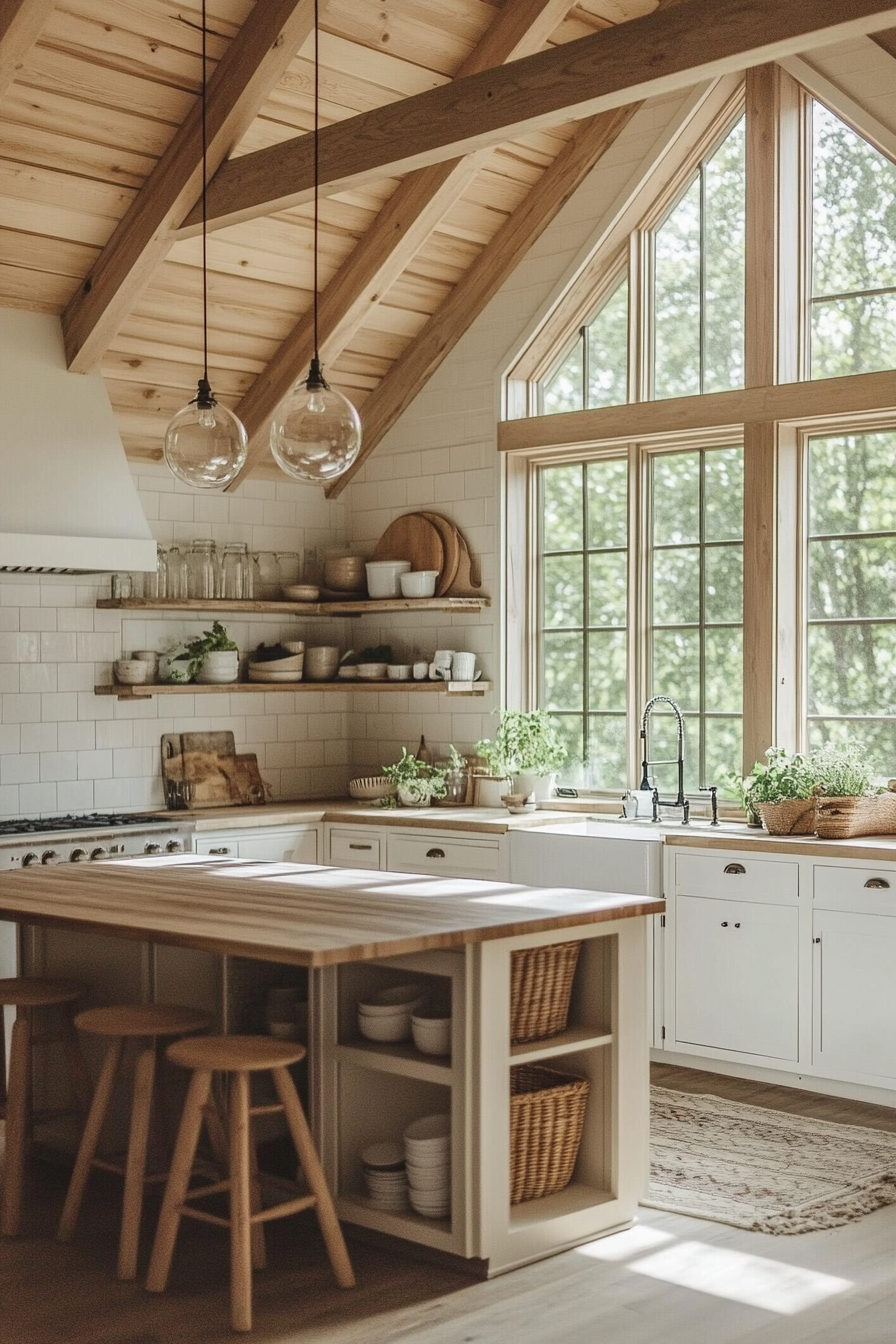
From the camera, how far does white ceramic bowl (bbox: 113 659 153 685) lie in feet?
23.4

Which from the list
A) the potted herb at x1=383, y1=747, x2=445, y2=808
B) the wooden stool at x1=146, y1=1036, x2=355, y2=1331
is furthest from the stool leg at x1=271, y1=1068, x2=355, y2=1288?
the potted herb at x1=383, y1=747, x2=445, y2=808

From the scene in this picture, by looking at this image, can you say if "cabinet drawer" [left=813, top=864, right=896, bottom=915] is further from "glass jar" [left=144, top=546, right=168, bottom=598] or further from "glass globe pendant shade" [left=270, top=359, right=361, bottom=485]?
"glass jar" [left=144, top=546, right=168, bottom=598]

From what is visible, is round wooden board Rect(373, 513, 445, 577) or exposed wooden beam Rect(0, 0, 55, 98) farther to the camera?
round wooden board Rect(373, 513, 445, 577)

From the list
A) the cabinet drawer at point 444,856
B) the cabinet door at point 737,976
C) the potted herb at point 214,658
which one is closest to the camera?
the cabinet door at point 737,976

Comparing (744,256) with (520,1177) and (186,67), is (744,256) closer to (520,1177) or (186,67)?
(186,67)

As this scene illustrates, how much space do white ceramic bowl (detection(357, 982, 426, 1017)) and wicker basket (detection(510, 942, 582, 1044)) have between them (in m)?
0.28

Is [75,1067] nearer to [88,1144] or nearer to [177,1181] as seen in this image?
[88,1144]

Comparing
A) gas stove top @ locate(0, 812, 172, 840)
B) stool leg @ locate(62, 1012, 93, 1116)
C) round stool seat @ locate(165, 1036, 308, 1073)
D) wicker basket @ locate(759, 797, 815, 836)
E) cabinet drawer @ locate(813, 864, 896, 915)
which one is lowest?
stool leg @ locate(62, 1012, 93, 1116)

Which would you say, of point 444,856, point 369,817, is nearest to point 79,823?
point 369,817

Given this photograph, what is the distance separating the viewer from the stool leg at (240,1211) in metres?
3.67

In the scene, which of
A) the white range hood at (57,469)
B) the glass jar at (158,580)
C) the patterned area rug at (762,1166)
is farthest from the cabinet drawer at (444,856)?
the white range hood at (57,469)

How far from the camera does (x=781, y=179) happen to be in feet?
21.6

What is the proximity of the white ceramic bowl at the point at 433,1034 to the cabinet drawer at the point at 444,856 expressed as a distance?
8.43 ft

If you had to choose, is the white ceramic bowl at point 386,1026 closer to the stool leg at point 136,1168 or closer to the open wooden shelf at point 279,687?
the stool leg at point 136,1168
